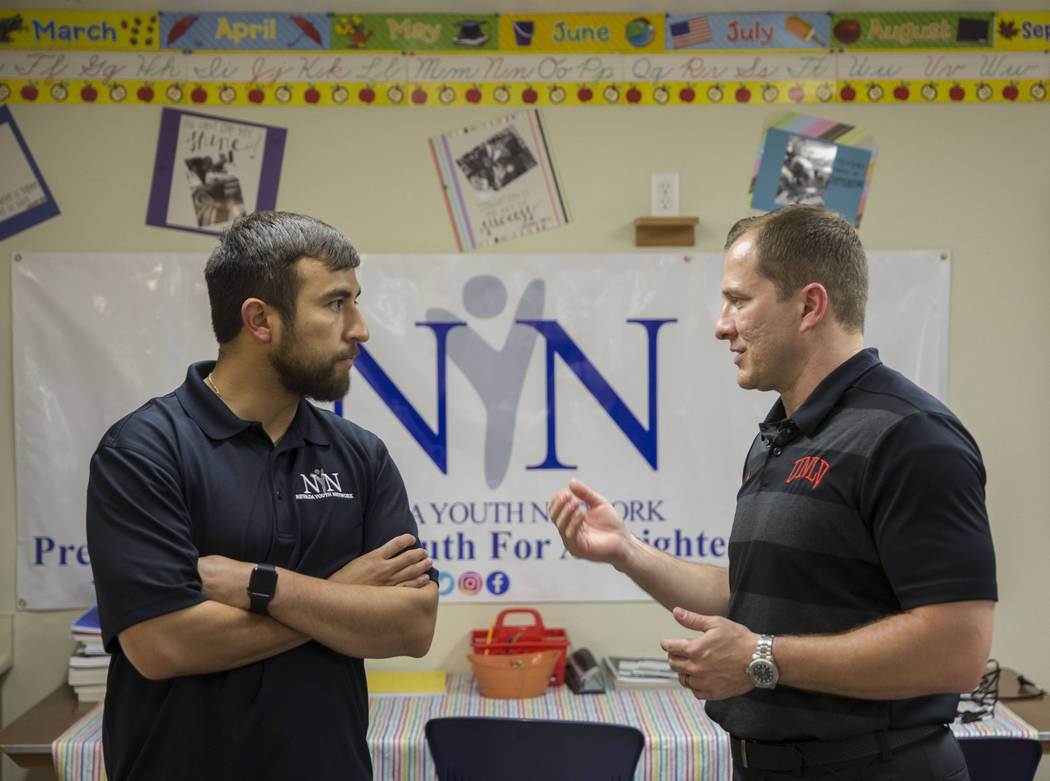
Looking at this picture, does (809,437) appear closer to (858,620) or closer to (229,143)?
(858,620)

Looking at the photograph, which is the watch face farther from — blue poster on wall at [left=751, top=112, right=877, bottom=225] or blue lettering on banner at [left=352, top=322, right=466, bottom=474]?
blue poster on wall at [left=751, top=112, right=877, bottom=225]

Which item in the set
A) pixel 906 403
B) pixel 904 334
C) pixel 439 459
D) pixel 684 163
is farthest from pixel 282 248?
pixel 904 334

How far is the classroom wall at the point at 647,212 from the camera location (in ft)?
10.1

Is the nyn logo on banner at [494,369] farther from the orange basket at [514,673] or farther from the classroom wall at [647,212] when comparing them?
the orange basket at [514,673]

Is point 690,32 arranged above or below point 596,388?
above

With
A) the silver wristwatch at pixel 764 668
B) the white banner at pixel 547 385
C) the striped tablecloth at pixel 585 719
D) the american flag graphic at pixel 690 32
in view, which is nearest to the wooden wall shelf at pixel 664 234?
Answer: the white banner at pixel 547 385

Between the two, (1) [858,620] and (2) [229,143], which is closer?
(1) [858,620]

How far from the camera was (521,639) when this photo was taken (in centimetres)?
298

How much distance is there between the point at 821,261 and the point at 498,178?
1.66m

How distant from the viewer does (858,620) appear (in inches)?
58.6

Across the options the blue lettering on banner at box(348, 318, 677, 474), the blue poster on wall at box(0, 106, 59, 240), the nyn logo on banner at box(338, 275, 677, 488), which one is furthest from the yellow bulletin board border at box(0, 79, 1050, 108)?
the blue lettering on banner at box(348, 318, 677, 474)

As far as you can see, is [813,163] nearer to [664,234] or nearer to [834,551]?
[664,234]

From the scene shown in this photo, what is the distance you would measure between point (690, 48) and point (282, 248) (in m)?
1.92

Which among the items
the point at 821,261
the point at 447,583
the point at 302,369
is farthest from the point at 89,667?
the point at 821,261
